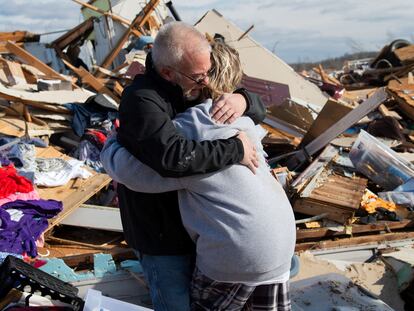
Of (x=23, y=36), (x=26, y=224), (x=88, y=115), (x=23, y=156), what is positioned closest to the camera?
(x=26, y=224)

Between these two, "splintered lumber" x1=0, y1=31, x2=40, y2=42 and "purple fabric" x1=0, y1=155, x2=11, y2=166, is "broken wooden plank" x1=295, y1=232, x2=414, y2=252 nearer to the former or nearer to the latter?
"purple fabric" x1=0, y1=155, x2=11, y2=166

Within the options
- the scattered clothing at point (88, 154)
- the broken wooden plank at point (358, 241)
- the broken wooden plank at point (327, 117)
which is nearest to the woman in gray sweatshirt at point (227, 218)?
the broken wooden plank at point (358, 241)

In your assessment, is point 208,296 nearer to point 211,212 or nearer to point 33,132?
point 211,212

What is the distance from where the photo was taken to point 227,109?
5.81 feet

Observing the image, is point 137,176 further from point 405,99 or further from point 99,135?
point 405,99

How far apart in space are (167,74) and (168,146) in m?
0.31

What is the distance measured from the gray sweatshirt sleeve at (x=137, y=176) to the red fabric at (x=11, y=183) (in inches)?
100

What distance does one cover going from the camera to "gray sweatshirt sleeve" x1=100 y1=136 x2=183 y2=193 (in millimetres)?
1680

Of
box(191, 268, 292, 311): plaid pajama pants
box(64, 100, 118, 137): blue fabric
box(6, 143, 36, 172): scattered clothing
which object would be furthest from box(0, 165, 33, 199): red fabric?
box(191, 268, 292, 311): plaid pajama pants

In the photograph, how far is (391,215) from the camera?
4.51 meters

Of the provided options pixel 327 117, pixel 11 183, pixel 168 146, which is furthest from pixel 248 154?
pixel 327 117

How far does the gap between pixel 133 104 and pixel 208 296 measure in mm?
763

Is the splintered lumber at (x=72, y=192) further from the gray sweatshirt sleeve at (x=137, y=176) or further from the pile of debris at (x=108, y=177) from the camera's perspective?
the gray sweatshirt sleeve at (x=137, y=176)

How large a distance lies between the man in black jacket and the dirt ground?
1.67m
